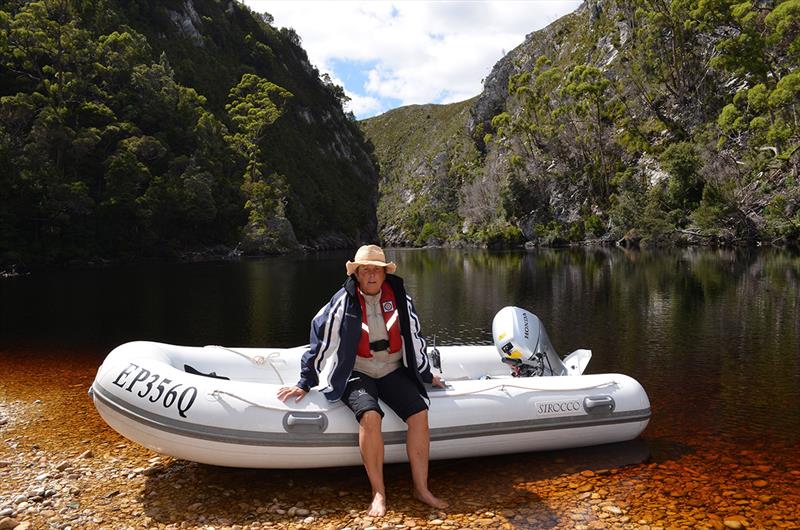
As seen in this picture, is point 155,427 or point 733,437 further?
point 733,437

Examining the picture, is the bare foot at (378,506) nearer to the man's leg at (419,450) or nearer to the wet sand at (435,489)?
the wet sand at (435,489)

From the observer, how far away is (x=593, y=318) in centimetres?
1439

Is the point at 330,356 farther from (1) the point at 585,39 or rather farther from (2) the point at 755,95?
(1) the point at 585,39

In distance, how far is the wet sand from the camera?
13.7 feet

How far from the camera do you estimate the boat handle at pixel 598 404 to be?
549 cm

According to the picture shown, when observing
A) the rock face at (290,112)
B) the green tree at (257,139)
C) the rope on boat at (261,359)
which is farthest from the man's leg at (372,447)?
the green tree at (257,139)

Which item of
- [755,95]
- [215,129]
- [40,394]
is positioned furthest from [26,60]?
[755,95]

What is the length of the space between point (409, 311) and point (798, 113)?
1813 inches

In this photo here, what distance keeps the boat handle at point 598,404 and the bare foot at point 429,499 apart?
1961 mm

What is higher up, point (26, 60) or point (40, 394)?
point (26, 60)

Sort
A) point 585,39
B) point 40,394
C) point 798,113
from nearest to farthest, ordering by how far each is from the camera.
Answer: point 40,394, point 798,113, point 585,39

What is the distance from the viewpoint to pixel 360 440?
4.39 meters

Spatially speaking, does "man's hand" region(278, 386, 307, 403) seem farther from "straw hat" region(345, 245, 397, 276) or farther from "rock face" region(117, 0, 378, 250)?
"rock face" region(117, 0, 378, 250)

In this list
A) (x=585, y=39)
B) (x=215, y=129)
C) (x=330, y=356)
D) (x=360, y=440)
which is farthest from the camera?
(x=585, y=39)
